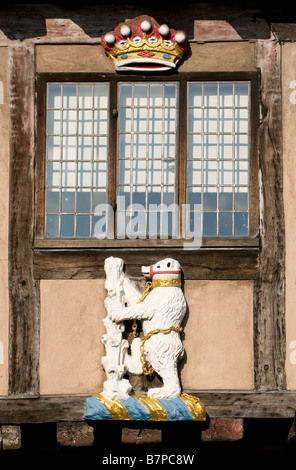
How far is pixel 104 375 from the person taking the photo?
13.0m

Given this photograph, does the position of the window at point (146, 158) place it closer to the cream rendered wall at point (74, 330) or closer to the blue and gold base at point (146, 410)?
the cream rendered wall at point (74, 330)

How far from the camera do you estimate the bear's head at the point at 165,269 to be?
506 inches

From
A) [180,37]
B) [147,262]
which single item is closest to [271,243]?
[147,262]

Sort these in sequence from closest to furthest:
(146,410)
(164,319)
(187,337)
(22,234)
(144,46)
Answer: (146,410), (164,319), (187,337), (22,234), (144,46)

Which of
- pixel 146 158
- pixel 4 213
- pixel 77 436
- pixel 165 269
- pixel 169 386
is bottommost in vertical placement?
pixel 77 436

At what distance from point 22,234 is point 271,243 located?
259 centimetres

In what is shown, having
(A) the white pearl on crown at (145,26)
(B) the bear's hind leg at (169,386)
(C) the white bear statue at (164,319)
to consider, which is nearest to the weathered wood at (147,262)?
(C) the white bear statue at (164,319)

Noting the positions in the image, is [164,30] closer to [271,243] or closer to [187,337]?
[271,243]

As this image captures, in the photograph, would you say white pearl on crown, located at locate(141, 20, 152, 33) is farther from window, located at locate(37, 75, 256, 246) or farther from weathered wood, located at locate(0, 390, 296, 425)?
weathered wood, located at locate(0, 390, 296, 425)

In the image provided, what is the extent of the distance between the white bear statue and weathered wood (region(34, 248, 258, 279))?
0.53ft

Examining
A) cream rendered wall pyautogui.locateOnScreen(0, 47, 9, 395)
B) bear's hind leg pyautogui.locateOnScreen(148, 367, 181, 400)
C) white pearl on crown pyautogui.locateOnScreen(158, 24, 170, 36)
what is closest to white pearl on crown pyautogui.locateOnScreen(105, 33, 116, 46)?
white pearl on crown pyautogui.locateOnScreen(158, 24, 170, 36)

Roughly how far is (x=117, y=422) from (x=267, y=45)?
13.9 ft

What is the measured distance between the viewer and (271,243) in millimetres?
13039
